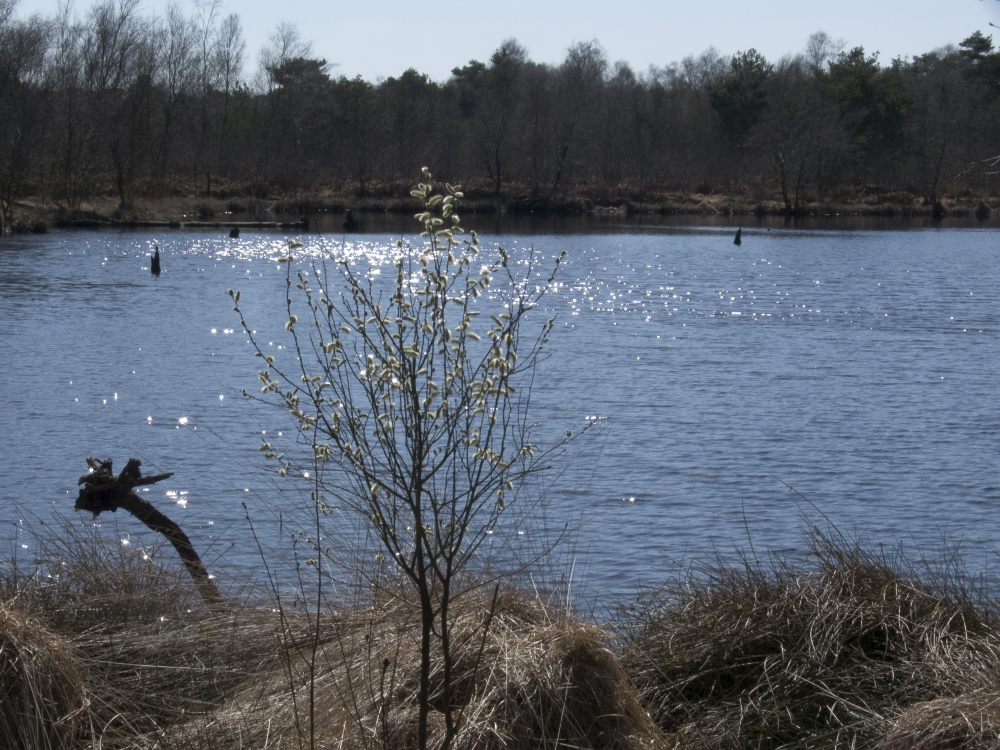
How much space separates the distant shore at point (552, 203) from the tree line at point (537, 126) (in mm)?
629

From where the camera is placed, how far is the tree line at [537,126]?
7331 cm

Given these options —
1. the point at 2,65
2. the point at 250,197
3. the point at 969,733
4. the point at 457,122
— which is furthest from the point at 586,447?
the point at 457,122

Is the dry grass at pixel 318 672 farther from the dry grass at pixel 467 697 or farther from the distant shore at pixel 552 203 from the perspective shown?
the distant shore at pixel 552 203

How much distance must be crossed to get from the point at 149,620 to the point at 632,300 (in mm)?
28937

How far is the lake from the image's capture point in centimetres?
1141

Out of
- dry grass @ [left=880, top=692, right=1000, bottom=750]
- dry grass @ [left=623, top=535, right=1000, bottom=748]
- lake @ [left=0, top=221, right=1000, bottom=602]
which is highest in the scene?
dry grass @ [left=880, top=692, right=1000, bottom=750]

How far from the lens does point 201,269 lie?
4056 centimetres

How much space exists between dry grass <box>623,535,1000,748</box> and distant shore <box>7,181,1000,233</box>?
5952 centimetres

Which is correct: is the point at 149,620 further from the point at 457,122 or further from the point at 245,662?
the point at 457,122

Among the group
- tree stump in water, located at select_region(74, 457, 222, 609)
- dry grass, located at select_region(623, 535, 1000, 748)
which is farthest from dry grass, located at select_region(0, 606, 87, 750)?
dry grass, located at select_region(623, 535, 1000, 748)

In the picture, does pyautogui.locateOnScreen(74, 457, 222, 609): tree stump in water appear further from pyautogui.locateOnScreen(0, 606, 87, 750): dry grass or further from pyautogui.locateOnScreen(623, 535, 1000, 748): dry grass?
pyautogui.locateOnScreen(623, 535, 1000, 748): dry grass

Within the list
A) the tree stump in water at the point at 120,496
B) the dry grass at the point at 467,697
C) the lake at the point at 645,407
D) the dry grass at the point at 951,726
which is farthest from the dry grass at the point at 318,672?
the lake at the point at 645,407

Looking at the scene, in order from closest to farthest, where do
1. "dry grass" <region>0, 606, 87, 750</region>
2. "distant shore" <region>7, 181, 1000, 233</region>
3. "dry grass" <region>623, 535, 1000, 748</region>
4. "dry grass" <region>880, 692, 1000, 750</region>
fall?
1. "dry grass" <region>880, 692, 1000, 750</region>
2. "dry grass" <region>0, 606, 87, 750</region>
3. "dry grass" <region>623, 535, 1000, 748</region>
4. "distant shore" <region>7, 181, 1000, 233</region>

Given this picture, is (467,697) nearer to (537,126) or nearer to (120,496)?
(120,496)
